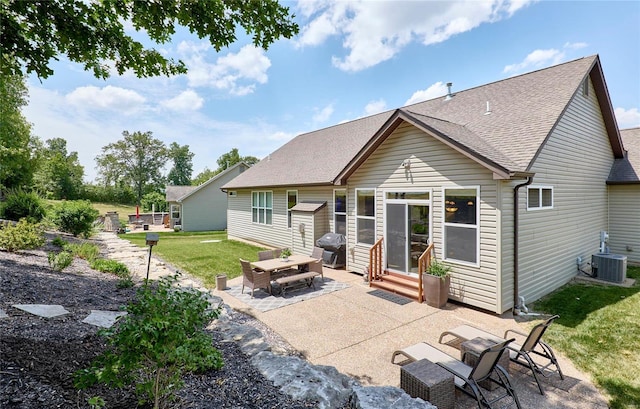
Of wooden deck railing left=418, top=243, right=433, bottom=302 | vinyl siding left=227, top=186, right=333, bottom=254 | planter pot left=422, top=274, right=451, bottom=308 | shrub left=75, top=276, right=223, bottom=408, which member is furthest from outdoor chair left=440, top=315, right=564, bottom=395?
vinyl siding left=227, top=186, right=333, bottom=254

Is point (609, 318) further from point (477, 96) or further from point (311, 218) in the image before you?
point (311, 218)

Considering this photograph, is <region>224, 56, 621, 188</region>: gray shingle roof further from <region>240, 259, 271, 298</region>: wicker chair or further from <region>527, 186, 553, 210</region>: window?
<region>240, 259, 271, 298</region>: wicker chair

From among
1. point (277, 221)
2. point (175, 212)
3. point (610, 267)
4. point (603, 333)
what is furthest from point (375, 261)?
point (175, 212)

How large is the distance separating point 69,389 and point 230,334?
2.22m

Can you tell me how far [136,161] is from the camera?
181 feet

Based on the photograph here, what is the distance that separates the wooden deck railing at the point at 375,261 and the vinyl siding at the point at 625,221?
1005 centimetres

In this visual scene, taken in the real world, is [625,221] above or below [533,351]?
above

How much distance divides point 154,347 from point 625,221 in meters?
16.0

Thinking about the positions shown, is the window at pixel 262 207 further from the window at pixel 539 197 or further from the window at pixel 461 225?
the window at pixel 539 197

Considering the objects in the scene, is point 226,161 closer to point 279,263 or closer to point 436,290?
point 279,263

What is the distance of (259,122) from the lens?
27234mm

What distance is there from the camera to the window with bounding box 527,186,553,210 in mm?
7463

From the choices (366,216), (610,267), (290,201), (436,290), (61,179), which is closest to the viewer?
(436,290)

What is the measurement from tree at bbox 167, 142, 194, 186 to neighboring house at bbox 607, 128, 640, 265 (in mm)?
72578
